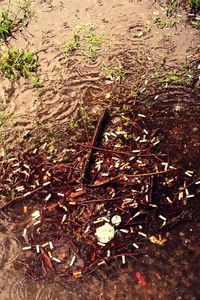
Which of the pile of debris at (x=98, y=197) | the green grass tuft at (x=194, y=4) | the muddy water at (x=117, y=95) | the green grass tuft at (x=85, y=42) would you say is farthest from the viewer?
the green grass tuft at (x=194, y=4)

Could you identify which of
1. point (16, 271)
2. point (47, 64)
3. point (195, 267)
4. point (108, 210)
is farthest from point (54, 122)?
point (195, 267)

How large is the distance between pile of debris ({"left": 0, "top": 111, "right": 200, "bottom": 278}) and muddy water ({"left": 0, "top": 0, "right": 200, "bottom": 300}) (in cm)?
14

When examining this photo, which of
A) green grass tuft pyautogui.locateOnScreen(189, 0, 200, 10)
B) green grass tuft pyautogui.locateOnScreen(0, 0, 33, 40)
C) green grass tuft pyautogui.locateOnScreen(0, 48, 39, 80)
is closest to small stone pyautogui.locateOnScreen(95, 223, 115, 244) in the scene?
green grass tuft pyautogui.locateOnScreen(0, 48, 39, 80)

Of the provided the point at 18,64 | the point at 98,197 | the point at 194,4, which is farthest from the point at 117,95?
the point at 194,4

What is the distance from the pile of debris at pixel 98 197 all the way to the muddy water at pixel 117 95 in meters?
0.14

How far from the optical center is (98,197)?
377 centimetres

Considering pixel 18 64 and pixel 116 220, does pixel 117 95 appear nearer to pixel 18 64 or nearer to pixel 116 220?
pixel 18 64

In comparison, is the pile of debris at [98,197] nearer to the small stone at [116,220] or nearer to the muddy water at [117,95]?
the small stone at [116,220]

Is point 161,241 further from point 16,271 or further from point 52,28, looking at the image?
point 52,28

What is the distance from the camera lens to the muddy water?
3.25 meters

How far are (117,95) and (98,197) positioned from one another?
1.60 m

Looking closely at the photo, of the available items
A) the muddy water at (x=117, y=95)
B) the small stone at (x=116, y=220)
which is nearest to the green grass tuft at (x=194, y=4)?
the muddy water at (x=117, y=95)

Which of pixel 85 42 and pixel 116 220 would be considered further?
pixel 85 42

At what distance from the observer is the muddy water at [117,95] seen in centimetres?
325
